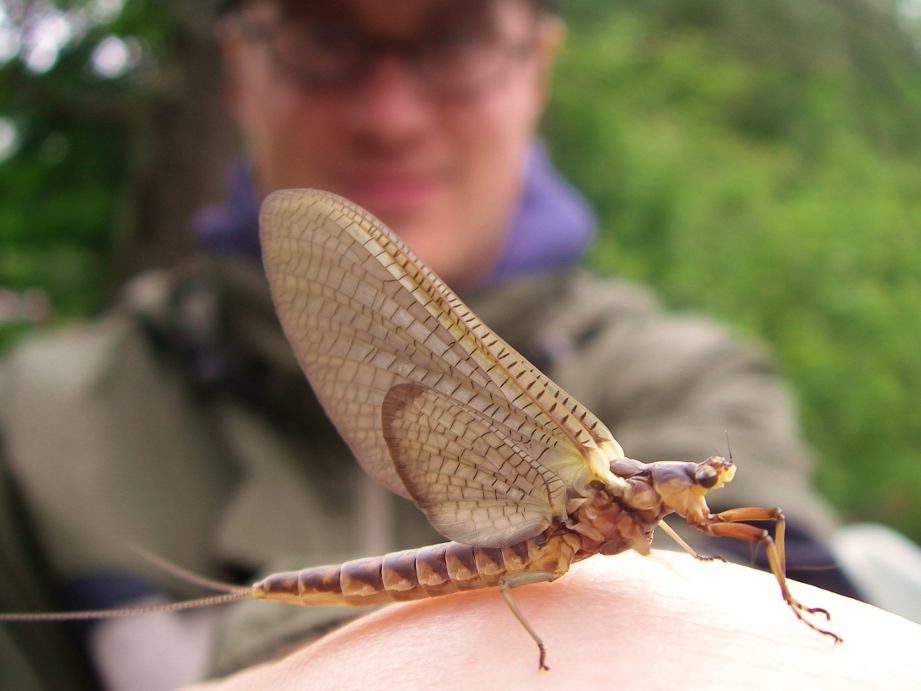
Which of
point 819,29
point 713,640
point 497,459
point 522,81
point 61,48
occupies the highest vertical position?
point 61,48

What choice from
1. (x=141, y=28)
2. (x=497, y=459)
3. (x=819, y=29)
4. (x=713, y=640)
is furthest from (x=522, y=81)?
(x=819, y=29)

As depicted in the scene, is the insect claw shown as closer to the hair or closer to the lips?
the lips

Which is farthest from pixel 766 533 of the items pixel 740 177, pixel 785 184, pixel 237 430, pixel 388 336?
pixel 785 184

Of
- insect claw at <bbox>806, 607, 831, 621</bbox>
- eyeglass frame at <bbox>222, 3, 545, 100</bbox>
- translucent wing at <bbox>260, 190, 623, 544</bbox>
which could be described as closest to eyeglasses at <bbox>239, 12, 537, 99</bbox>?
eyeglass frame at <bbox>222, 3, 545, 100</bbox>

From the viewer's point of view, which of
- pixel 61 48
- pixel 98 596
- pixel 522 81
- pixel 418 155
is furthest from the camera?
pixel 61 48

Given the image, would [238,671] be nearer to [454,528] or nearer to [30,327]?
[454,528]

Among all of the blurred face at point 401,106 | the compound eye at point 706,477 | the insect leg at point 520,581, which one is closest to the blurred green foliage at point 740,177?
the blurred face at point 401,106

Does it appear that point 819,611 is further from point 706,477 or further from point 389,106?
point 389,106
